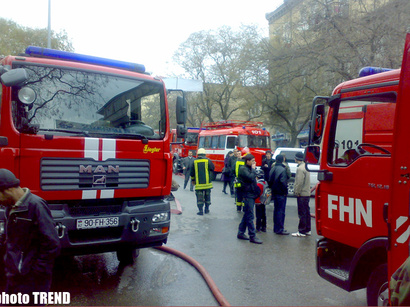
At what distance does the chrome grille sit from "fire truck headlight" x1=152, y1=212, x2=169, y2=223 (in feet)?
1.44

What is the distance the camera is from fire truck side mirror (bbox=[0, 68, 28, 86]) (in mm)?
4762

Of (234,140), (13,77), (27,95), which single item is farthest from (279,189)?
(234,140)

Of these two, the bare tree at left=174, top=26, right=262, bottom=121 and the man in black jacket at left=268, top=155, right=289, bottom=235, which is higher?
the bare tree at left=174, top=26, right=262, bottom=121

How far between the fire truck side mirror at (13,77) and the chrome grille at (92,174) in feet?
3.15

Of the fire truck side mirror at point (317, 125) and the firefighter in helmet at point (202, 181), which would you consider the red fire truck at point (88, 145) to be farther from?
the firefighter in helmet at point (202, 181)

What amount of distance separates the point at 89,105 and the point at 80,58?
2.48 ft

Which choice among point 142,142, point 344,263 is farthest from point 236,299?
point 142,142

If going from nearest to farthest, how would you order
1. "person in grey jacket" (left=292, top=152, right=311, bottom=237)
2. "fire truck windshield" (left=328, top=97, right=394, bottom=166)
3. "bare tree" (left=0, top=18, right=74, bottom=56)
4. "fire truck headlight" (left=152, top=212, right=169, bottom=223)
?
"fire truck windshield" (left=328, top=97, right=394, bottom=166)
"fire truck headlight" (left=152, top=212, right=169, bottom=223)
"person in grey jacket" (left=292, top=152, right=311, bottom=237)
"bare tree" (left=0, top=18, right=74, bottom=56)

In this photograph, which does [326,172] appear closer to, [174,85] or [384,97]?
[384,97]

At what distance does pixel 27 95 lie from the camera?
5.12 meters

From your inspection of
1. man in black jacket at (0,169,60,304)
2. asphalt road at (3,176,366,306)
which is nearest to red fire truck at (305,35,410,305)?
asphalt road at (3,176,366,306)

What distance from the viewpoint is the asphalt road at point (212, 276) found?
16.7ft

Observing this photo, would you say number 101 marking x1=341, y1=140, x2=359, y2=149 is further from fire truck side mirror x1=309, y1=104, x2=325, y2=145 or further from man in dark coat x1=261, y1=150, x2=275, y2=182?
man in dark coat x1=261, y1=150, x2=275, y2=182

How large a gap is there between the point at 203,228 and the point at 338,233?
5421mm
